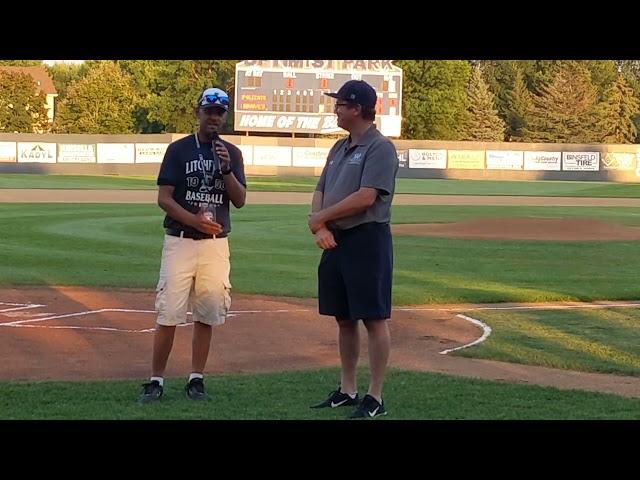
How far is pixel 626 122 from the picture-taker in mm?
77688

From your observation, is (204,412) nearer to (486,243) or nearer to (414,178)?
(486,243)

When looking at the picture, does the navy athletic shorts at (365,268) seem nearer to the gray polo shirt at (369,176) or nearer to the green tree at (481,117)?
the gray polo shirt at (369,176)

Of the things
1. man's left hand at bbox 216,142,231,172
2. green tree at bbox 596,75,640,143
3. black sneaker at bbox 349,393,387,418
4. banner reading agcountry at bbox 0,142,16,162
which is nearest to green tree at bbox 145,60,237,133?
banner reading agcountry at bbox 0,142,16,162

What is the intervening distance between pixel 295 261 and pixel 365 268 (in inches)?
411

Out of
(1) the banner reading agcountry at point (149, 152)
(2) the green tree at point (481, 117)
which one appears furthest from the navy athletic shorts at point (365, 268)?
(2) the green tree at point (481, 117)

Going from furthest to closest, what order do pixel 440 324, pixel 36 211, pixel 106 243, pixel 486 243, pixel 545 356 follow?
pixel 36 211 < pixel 486 243 < pixel 106 243 < pixel 440 324 < pixel 545 356

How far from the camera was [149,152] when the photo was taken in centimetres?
4959

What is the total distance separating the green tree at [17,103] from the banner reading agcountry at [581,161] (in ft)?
115

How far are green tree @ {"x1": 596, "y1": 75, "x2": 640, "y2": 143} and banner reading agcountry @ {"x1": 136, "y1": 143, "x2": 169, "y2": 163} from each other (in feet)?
124

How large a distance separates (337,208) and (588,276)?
9.80 meters

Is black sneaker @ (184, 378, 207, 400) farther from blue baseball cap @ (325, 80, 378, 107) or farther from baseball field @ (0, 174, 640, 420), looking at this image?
blue baseball cap @ (325, 80, 378, 107)
